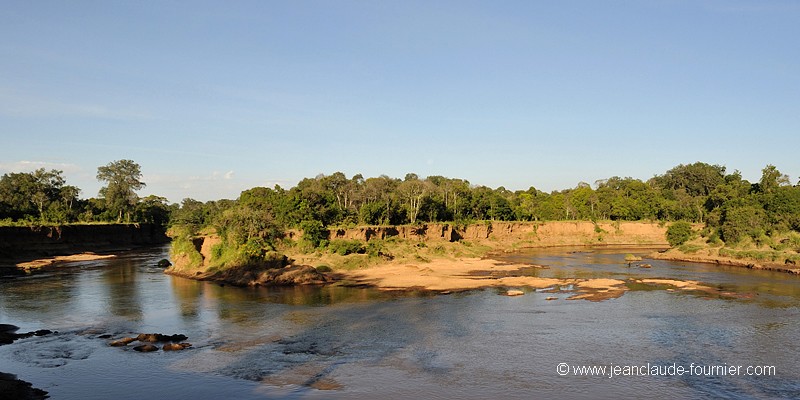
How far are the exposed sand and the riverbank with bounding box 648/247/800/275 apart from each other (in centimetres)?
8619

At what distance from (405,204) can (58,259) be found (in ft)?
179

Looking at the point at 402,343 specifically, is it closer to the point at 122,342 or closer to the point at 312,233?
the point at 122,342

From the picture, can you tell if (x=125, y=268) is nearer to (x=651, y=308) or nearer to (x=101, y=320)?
(x=101, y=320)

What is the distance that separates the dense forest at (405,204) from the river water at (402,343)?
820 inches

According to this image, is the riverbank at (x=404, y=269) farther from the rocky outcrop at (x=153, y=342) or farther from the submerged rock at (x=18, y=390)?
the submerged rock at (x=18, y=390)

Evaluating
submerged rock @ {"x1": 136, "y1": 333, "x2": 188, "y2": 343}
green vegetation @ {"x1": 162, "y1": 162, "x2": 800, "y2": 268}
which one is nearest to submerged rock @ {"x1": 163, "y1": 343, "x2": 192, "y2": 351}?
submerged rock @ {"x1": 136, "y1": 333, "x2": 188, "y2": 343}

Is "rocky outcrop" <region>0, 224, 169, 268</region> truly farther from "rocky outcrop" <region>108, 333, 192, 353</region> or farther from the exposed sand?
"rocky outcrop" <region>108, 333, 192, 353</region>

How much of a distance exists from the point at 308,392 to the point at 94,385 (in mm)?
9967

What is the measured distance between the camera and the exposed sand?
71.7 meters

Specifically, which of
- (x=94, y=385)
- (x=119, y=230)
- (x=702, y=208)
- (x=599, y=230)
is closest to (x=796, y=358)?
(x=94, y=385)

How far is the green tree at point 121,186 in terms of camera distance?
11819 cm

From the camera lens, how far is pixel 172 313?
4016cm

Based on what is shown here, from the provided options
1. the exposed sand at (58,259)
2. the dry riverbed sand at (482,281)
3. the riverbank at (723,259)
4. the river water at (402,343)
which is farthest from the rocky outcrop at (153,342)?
the riverbank at (723,259)

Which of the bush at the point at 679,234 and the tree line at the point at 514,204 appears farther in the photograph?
the bush at the point at 679,234
